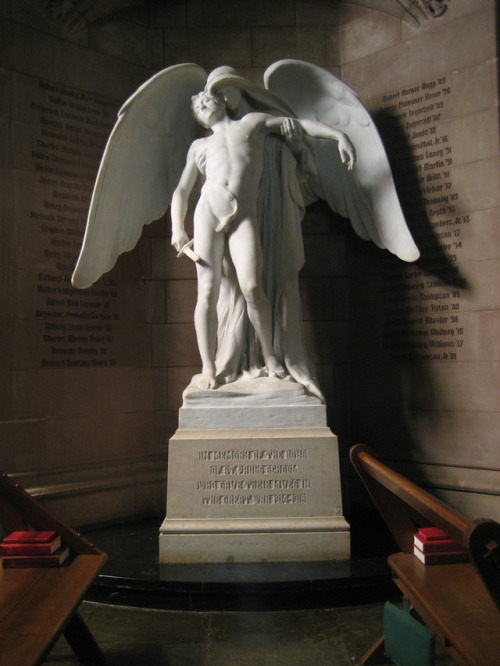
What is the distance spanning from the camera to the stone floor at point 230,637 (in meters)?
2.71

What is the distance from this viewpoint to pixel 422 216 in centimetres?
497

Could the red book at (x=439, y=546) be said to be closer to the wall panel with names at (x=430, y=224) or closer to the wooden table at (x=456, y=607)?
the wooden table at (x=456, y=607)

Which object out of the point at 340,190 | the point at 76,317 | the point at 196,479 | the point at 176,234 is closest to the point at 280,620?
the point at 196,479

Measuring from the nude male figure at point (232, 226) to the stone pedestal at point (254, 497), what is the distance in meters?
0.46

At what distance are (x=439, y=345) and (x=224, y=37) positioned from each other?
327 centimetres

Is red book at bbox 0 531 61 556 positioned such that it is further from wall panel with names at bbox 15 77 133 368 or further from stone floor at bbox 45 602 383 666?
wall panel with names at bbox 15 77 133 368

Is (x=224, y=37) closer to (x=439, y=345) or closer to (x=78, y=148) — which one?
(x=78, y=148)

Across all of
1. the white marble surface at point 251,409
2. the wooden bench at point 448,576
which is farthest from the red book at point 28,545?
the white marble surface at point 251,409

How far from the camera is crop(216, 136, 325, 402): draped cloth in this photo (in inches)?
167

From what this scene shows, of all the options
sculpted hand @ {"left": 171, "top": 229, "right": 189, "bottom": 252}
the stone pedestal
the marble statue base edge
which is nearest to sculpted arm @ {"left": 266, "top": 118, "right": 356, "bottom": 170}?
sculpted hand @ {"left": 171, "top": 229, "right": 189, "bottom": 252}

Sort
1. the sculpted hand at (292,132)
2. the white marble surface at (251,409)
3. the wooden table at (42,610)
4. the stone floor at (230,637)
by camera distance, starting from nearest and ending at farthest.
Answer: the wooden table at (42,610)
the stone floor at (230,637)
the white marble surface at (251,409)
the sculpted hand at (292,132)

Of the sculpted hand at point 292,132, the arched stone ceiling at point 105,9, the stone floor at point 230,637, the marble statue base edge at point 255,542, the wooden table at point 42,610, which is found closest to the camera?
the wooden table at point 42,610

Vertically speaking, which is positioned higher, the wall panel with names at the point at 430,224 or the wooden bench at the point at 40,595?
the wall panel with names at the point at 430,224

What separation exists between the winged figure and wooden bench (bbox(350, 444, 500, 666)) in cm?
149
